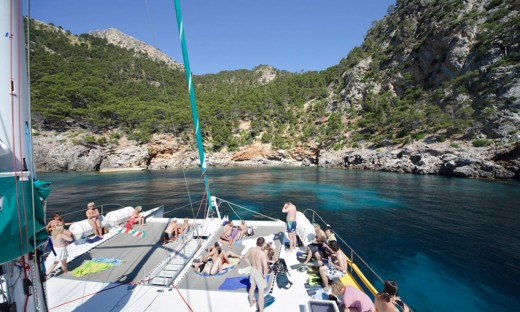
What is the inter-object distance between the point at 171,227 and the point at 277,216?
8720mm

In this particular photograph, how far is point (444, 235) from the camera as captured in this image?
11.5 metres

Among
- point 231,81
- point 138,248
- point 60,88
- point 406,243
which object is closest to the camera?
point 138,248

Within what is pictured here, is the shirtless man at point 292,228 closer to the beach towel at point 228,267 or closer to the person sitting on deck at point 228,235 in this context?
the beach towel at point 228,267

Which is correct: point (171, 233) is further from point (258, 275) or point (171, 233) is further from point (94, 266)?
point (258, 275)

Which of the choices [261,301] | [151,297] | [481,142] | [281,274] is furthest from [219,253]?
[481,142]

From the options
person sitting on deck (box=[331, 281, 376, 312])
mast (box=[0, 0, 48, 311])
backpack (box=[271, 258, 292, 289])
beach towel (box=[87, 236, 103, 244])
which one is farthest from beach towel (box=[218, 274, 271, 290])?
beach towel (box=[87, 236, 103, 244])

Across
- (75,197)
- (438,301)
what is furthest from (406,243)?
(75,197)

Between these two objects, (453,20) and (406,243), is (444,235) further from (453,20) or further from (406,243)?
(453,20)

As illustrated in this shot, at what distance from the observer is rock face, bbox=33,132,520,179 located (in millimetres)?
29891

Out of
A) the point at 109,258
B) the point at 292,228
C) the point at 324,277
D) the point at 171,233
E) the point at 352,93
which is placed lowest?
the point at 109,258

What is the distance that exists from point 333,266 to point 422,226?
10.4 m

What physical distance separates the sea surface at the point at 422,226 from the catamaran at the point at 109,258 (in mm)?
1874

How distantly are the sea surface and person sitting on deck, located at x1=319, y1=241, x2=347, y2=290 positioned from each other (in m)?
2.96

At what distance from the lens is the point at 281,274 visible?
565 cm
